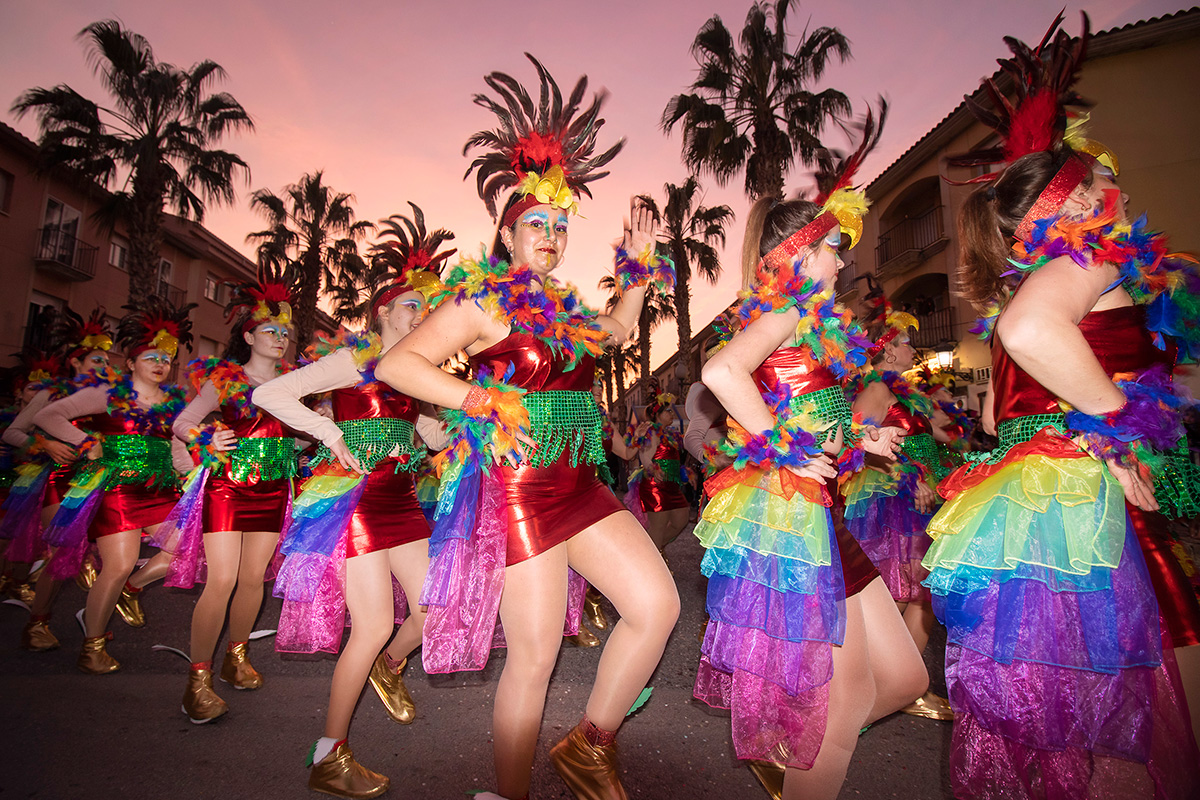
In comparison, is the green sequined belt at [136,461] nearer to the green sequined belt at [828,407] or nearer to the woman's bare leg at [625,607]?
the woman's bare leg at [625,607]

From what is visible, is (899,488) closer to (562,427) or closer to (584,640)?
(584,640)

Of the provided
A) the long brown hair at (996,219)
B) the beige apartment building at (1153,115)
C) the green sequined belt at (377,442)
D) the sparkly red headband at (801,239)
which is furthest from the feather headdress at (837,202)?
the beige apartment building at (1153,115)

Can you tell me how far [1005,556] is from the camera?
1.63 m

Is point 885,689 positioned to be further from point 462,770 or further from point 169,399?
point 169,399

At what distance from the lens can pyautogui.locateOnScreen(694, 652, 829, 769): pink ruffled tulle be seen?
1.90 meters

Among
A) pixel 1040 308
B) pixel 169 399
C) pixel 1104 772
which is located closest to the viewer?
pixel 1104 772

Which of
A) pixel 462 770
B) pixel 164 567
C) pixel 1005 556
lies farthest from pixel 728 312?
pixel 164 567

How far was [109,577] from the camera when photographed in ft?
13.1

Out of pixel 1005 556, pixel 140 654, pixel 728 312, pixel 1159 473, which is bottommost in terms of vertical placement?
pixel 140 654

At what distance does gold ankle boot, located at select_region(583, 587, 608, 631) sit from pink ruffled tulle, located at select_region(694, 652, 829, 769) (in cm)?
321

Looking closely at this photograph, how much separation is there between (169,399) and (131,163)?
12.8m

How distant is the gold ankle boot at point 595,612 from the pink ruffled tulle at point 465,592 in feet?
10.5

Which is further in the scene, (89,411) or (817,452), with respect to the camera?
(89,411)

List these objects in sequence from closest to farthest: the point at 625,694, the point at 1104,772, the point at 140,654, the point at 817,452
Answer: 1. the point at 1104,772
2. the point at 817,452
3. the point at 625,694
4. the point at 140,654
